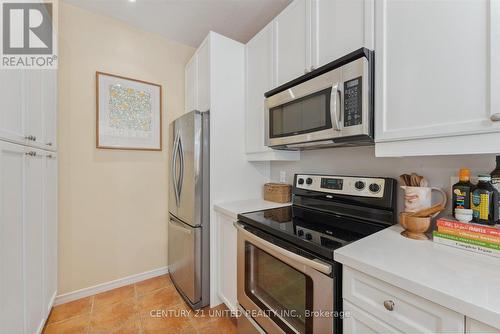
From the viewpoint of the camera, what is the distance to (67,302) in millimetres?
1890

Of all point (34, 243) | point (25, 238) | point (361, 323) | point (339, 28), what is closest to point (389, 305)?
point (361, 323)

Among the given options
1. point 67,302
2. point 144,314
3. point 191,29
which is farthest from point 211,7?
point 67,302

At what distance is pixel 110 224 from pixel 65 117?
1068 mm

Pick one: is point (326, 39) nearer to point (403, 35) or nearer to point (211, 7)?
point (403, 35)

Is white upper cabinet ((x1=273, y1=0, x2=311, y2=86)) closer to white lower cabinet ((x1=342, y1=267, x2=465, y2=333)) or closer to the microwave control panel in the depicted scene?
the microwave control panel

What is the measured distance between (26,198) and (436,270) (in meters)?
1.95

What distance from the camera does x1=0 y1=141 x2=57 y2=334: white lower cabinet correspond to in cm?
99

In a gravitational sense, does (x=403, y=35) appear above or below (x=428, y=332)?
above

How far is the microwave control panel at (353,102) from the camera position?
104 cm

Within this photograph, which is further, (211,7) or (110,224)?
(110,224)

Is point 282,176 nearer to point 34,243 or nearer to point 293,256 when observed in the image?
point 293,256

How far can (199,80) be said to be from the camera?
2057mm

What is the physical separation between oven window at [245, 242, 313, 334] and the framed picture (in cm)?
164

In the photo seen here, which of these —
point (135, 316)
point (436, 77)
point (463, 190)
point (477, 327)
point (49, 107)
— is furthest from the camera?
point (135, 316)
